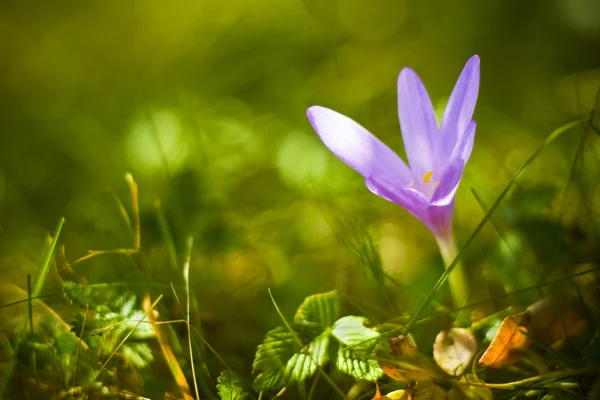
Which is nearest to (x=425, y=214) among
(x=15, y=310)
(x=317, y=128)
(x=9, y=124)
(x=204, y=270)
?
(x=317, y=128)

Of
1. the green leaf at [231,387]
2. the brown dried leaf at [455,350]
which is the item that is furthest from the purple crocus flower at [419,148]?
the green leaf at [231,387]

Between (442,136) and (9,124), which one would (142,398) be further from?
(9,124)

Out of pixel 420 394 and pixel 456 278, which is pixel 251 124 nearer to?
pixel 456 278

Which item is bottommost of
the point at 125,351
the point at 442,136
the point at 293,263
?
the point at 293,263

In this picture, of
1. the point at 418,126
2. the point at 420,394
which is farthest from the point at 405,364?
the point at 418,126

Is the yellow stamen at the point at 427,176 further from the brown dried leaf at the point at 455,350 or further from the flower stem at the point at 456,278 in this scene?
the brown dried leaf at the point at 455,350
